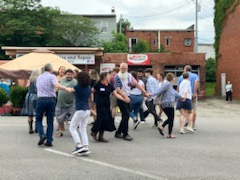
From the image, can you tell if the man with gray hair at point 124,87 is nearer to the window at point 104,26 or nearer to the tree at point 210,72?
the window at point 104,26

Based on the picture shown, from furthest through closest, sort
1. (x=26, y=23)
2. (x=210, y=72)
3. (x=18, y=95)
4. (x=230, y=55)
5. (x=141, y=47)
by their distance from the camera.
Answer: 1. (x=210, y=72)
2. (x=141, y=47)
3. (x=26, y=23)
4. (x=230, y=55)
5. (x=18, y=95)

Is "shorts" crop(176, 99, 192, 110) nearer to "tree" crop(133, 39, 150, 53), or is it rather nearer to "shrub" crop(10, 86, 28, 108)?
"shrub" crop(10, 86, 28, 108)

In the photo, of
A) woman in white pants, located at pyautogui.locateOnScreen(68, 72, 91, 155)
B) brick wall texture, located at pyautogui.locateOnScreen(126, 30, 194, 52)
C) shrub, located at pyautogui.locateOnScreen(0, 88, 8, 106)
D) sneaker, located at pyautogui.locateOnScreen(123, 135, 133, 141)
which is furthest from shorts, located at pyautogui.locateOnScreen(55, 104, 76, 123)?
brick wall texture, located at pyautogui.locateOnScreen(126, 30, 194, 52)

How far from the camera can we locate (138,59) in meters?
31.7

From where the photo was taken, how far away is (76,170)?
643cm

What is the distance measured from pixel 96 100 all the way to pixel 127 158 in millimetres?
1879

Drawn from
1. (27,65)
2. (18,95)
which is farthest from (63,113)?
(18,95)

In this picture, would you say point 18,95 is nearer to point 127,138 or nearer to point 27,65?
point 27,65

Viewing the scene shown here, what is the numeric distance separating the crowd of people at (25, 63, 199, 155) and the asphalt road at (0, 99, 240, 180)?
0.34m

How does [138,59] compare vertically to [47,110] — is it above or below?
above

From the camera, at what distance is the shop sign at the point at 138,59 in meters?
31.7

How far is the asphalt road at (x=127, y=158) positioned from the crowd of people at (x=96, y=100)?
13.3 inches

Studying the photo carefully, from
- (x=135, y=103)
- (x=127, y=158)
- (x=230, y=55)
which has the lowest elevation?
(x=127, y=158)

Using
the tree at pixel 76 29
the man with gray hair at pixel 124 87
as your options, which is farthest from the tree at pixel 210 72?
the man with gray hair at pixel 124 87
